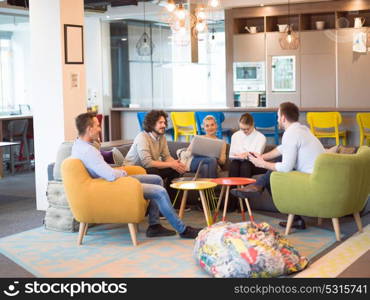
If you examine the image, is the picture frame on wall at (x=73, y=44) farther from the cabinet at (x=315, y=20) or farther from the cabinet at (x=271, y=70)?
the cabinet at (x=315, y=20)

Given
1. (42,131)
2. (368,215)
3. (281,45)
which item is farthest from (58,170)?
(281,45)

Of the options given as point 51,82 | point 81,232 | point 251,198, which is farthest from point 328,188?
point 51,82

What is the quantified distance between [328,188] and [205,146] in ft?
6.31

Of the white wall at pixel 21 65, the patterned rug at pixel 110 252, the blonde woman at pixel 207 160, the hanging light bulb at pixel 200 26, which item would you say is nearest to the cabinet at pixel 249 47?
the hanging light bulb at pixel 200 26

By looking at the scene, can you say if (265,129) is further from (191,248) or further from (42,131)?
(191,248)

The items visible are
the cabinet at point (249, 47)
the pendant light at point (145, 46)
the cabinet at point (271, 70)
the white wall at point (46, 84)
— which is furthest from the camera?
the pendant light at point (145, 46)

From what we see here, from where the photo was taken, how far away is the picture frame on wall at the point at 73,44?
757 centimetres

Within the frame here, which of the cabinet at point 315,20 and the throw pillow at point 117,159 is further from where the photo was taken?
the cabinet at point 315,20

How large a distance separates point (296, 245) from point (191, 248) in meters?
0.93

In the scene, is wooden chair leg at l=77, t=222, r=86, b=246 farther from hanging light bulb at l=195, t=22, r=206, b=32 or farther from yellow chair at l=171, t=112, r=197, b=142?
hanging light bulb at l=195, t=22, r=206, b=32

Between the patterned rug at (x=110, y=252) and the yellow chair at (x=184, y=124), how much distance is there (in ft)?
15.1

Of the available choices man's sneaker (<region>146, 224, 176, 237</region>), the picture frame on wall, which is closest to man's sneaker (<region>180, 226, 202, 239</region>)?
man's sneaker (<region>146, 224, 176, 237</region>)

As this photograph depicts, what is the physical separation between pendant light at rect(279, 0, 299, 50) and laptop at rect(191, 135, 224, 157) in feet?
17.4

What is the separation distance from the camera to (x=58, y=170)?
22.0ft
